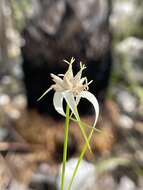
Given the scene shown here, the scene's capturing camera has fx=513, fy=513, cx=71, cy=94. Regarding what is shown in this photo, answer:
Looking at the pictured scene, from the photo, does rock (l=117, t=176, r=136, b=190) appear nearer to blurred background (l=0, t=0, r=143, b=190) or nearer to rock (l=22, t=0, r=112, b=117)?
blurred background (l=0, t=0, r=143, b=190)

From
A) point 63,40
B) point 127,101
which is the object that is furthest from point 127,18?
point 63,40

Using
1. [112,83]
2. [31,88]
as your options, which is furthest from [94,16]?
[112,83]

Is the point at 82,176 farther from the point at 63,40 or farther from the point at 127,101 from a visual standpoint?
the point at 127,101

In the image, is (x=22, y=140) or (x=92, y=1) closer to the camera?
(x=92, y=1)

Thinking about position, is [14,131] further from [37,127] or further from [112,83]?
[112,83]

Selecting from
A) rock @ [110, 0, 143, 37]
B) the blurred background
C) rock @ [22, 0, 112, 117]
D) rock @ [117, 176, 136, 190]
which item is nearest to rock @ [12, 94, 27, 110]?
the blurred background

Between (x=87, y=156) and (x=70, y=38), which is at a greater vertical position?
(x=70, y=38)

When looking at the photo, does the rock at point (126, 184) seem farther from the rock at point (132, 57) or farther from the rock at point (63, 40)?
the rock at point (132, 57)
